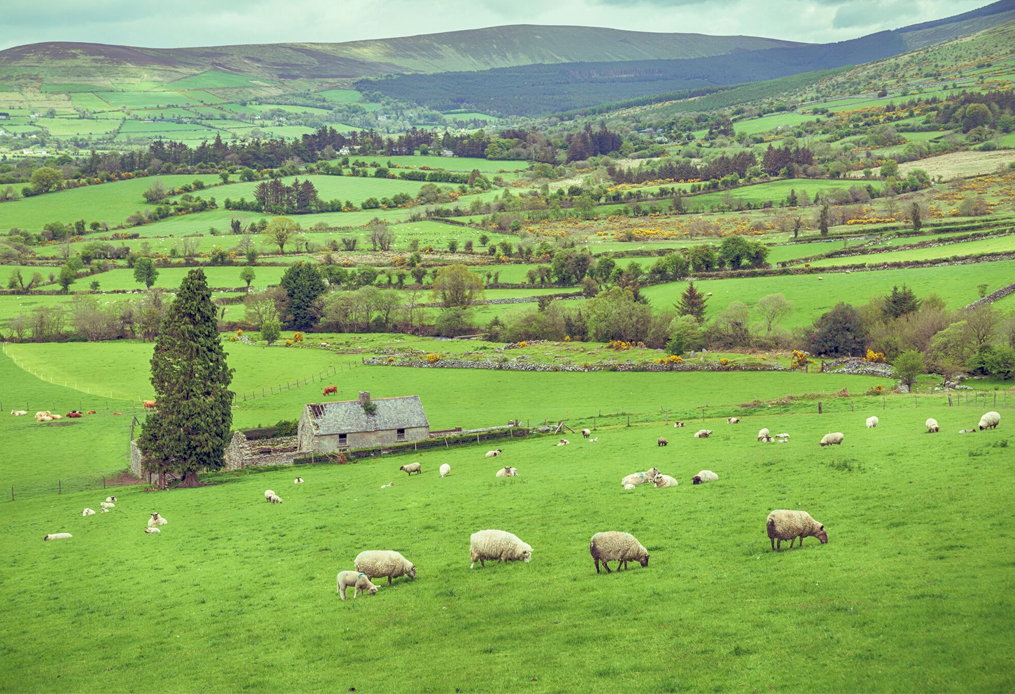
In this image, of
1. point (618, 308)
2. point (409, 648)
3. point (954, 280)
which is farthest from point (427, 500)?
point (954, 280)

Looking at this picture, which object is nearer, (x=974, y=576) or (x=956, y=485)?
(x=974, y=576)

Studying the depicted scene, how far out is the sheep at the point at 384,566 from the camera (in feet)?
91.0

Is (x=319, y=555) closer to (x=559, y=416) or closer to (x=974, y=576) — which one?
(x=974, y=576)

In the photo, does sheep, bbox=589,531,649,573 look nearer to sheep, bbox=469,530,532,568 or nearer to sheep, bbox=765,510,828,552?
sheep, bbox=469,530,532,568

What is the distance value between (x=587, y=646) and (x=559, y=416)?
49.4 m

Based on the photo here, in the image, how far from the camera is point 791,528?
26.5m

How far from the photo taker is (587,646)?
2098 cm

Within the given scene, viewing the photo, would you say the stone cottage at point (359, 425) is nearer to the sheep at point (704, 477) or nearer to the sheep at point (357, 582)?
the sheep at point (704, 477)

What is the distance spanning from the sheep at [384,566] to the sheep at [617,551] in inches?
237

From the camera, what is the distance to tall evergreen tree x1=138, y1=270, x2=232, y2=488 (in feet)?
184

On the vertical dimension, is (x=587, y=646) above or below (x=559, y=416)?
above

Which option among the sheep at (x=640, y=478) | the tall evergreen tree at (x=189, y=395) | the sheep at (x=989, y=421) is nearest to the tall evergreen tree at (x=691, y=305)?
the tall evergreen tree at (x=189, y=395)

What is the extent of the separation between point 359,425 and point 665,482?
34.1 meters

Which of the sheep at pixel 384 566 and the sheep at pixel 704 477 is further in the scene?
the sheep at pixel 704 477
